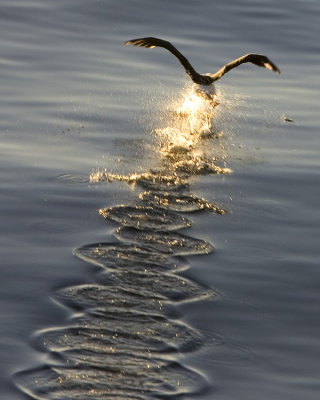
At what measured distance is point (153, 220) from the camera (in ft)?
31.4

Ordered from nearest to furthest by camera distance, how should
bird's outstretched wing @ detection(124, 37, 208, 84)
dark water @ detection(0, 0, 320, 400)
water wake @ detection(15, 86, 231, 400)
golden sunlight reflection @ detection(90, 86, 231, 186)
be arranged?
water wake @ detection(15, 86, 231, 400), dark water @ detection(0, 0, 320, 400), golden sunlight reflection @ detection(90, 86, 231, 186), bird's outstretched wing @ detection(124, 37, 208, 84)

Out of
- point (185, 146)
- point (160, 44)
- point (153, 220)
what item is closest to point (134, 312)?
point (153, 220)

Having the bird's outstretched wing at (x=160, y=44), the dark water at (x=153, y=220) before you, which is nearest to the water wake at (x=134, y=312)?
the dark water at (x=153, y=220)

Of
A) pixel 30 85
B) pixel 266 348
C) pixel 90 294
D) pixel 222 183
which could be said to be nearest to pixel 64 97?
pixel 30 85

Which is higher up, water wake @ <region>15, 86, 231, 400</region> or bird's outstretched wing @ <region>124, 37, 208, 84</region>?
bird's outstretched wing @ <region>124, 37, 208, 84</region>

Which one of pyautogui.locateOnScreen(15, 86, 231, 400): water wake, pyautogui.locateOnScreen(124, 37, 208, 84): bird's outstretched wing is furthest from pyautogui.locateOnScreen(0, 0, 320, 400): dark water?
pyautogui.locateOnScreen(124, 37, 208, 84): bird's outstretched wing

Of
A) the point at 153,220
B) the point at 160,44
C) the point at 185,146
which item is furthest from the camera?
the point at 160,44

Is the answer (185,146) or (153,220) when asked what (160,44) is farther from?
(153,220)

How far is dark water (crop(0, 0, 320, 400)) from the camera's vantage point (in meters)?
7.08

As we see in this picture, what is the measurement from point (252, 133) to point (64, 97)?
7.33 ft

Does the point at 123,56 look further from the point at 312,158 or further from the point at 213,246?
the point at 213,246

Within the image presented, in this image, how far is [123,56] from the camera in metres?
15.2

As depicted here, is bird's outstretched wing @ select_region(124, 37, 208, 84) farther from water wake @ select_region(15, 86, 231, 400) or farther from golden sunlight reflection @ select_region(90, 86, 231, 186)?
water wake @ select_region(15, 86, 231, 400)

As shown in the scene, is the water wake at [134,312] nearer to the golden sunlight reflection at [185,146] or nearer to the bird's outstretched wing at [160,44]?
the golden sunlight reflection at [185,146]
